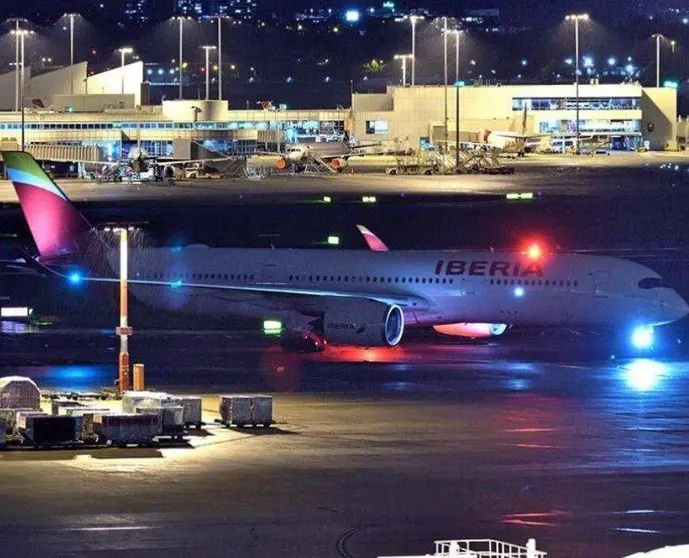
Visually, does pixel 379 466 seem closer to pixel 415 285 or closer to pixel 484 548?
pixel 484 548

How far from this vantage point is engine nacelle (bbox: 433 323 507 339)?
56.2 meters

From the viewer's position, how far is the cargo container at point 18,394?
39.5m

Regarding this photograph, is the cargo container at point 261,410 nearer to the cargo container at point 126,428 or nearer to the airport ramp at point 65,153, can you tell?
the cargo container at point 126,428

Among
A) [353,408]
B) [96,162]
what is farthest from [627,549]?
[96,162]

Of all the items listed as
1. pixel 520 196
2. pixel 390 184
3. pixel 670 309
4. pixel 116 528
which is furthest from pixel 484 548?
pixel 390 184

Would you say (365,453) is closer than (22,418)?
Yes

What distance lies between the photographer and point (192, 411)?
1554 inches

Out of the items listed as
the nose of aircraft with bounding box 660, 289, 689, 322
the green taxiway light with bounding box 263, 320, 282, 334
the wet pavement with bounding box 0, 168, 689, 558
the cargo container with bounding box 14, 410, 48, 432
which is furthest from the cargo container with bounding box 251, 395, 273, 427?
the nose of aircraft with bounding box 660, 289, 689, 322

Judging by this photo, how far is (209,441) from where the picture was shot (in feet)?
124

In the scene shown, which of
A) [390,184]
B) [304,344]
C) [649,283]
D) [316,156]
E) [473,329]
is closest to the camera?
[304,344]

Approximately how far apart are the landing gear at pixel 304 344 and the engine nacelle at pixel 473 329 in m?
4.68

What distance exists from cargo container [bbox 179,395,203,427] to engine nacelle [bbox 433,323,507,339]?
17.9 metres

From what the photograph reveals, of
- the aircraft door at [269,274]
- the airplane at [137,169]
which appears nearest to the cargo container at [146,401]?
the aircraft door at [269,274]

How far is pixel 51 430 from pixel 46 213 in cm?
2315
